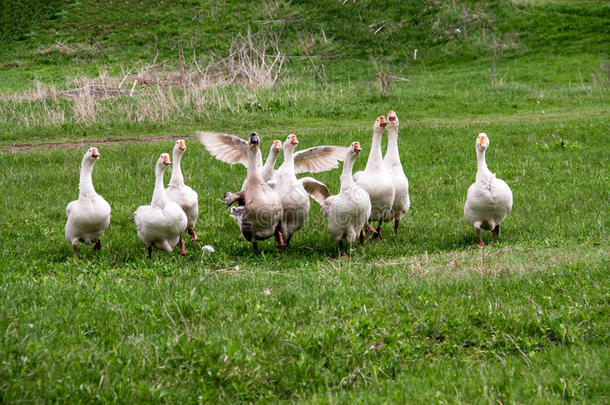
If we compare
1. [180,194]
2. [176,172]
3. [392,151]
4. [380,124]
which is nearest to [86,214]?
[180,194]

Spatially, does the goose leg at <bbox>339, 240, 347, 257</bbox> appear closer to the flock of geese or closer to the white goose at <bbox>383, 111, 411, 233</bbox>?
the flock of geese

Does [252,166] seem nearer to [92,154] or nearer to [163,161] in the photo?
[163,161]

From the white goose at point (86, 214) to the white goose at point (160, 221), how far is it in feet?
1.66

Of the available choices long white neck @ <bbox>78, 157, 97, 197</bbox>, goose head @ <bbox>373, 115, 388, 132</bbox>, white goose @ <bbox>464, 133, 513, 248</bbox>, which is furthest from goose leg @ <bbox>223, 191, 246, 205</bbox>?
white goose @ <bbox>464, 133, 513, 248</bbox>

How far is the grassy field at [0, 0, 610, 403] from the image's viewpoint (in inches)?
205

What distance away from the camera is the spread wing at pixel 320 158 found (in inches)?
429

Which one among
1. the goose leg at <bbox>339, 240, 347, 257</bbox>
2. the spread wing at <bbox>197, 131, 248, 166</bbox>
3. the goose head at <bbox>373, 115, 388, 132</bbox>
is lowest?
the goose leg at <bbox>339, 240, 347, 257</bbox>

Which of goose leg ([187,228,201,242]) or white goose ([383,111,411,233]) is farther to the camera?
goose leg ([187,228,201,242])

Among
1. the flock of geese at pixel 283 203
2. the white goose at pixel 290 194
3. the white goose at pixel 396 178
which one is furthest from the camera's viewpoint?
the white goose at pixel 396 178

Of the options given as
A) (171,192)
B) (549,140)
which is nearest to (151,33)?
(549,140)

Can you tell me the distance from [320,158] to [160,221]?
3.30m

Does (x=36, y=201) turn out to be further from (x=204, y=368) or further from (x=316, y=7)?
(x=316, y=7)

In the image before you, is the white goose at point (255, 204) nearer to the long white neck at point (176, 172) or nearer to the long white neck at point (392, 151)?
the long white neck at point (176, 172)

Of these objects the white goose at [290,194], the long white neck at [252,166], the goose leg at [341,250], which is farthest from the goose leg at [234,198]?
the goose leg at [341,250]
